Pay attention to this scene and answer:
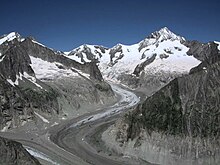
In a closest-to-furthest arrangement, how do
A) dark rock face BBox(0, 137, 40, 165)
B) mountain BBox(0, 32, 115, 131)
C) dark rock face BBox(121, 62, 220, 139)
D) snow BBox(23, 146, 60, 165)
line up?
dark rock face BBox(0, 137, 40, 165) < dark rock face BBox(121, 62, 220, 139) < snow BBox(23, 146, 60, 165) < mountain BBox(0, 32, 115, 131)

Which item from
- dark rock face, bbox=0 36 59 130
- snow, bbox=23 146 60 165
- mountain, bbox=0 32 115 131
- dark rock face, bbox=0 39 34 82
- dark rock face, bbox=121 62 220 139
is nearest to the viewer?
dark rock face, bbox=121 62 220 139

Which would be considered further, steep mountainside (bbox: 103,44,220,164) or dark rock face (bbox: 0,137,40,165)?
steep mountainside (bbox: 103,44,220,164)

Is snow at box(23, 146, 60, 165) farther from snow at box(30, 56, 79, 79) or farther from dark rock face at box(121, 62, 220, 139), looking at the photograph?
snow at box(30, 56, 79, 79)

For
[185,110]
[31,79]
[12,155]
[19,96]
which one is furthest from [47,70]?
[12,155]

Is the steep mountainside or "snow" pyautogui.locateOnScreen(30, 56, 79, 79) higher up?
"snow" pyautogui.locateOnScreen(30, 56, 79, 79)

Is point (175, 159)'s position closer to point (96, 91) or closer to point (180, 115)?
point (180, 115)

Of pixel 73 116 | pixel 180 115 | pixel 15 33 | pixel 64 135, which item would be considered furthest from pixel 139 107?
pixel 15 33

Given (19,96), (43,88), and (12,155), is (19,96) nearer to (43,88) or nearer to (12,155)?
(43,88)

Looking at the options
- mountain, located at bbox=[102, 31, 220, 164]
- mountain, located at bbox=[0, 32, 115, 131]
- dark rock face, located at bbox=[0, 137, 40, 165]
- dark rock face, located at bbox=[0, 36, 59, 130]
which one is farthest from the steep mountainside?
mountain, located at bbox=[0, 32, 115, 131]
